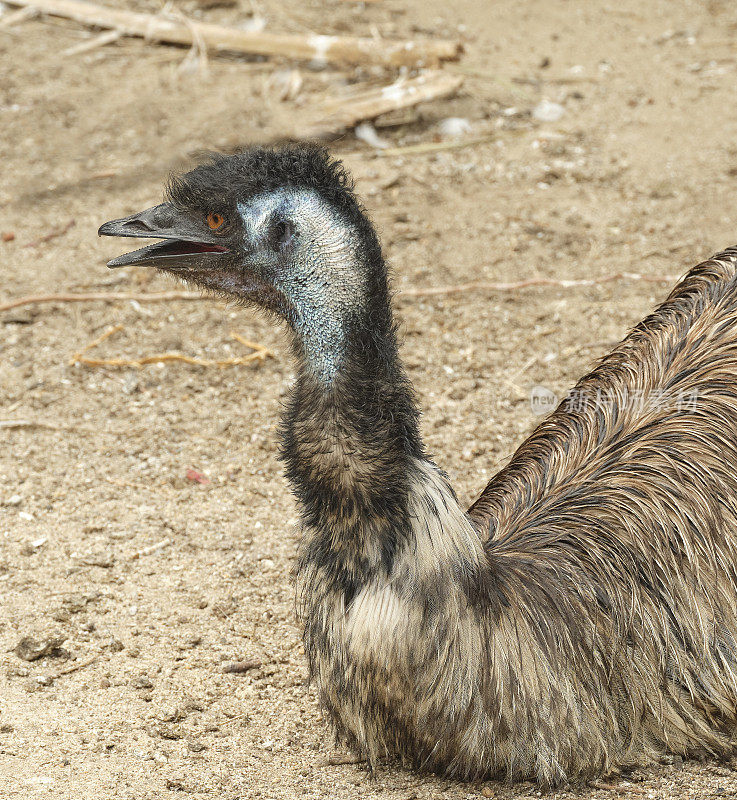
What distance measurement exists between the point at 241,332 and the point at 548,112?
3.45 m

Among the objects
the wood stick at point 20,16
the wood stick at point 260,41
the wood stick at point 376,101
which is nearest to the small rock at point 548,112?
the wood stick at point 376,101

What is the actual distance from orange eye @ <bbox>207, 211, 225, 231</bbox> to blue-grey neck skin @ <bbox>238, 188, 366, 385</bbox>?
0.15 meters

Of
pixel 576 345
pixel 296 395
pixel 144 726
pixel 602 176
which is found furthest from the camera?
pixel 602 176

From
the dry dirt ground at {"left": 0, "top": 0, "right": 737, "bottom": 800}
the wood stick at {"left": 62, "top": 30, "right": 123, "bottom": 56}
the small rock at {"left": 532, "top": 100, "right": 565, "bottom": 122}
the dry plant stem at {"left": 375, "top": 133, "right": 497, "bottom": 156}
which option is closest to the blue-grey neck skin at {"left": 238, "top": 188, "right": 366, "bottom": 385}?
the dry dirt ground at {"left": 0, "top": 0, "right": 737, "bottom": 800}

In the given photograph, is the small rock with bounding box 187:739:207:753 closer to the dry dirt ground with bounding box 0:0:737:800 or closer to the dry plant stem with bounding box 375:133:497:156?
the dry dirt ground with bounding box 0:0:737:800

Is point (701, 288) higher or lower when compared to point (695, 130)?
higher

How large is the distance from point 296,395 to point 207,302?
3.61m

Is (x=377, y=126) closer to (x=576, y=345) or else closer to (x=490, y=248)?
(x=490, y=248)

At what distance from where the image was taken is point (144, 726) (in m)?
3.68

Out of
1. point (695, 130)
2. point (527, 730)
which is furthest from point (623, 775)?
point (695, 130)

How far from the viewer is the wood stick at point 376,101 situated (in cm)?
809

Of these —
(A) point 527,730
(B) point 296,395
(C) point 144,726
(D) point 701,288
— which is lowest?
(C) point 144,726

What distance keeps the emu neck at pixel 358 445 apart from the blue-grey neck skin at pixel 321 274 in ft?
0.10

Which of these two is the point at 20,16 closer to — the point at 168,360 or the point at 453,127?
the point at 453,127
